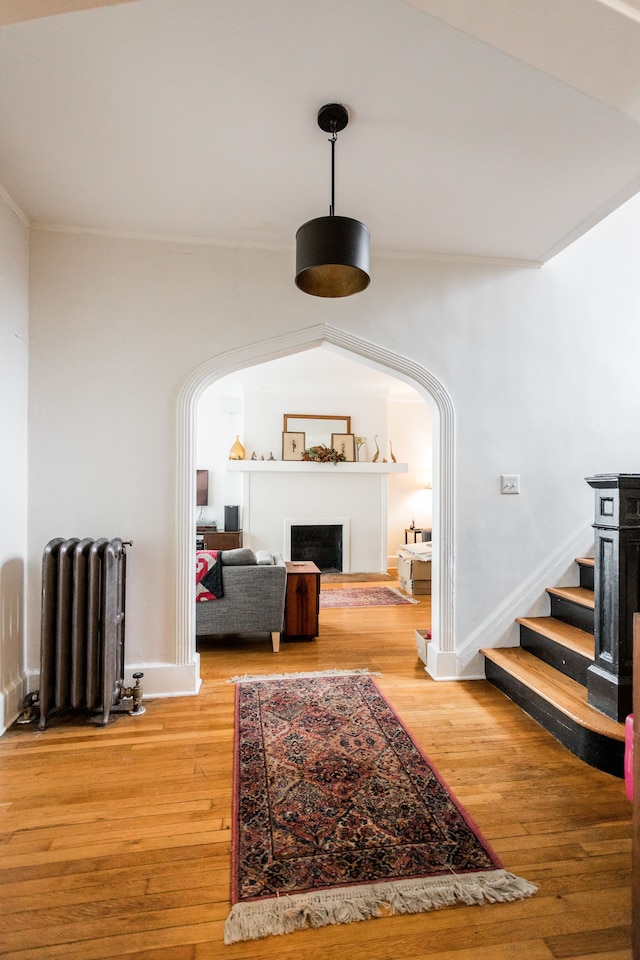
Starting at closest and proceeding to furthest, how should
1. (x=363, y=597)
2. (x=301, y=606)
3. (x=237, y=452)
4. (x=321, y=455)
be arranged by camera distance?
(x=301, y=606) → (x=363, y=597) → (x=237, y=452) → (x=321, y=455)

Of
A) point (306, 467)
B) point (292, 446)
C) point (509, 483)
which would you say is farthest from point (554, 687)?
point (292, 446)

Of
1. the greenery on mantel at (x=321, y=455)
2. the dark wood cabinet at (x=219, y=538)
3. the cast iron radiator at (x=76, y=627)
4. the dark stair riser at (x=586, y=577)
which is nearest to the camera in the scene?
the cast iron radiator at (x=76, y=627)

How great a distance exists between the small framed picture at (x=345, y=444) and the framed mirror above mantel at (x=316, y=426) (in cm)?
7

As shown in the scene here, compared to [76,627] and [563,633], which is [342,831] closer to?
[76,627]

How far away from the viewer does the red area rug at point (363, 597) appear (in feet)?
17.3

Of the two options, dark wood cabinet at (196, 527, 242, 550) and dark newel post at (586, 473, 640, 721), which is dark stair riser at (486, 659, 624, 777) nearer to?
dark newel post at (586, 473, 640, 721)

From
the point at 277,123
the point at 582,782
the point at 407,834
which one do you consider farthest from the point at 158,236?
the point at 582,782

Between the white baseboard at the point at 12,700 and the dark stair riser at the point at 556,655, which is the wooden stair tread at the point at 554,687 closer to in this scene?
the dark stair riser at the point at 556,655

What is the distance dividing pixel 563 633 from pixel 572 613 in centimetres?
20

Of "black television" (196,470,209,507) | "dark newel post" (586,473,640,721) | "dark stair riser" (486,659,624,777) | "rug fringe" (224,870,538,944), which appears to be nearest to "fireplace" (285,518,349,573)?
"black television" (196,470,209,507)

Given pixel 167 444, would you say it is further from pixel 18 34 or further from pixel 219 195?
Result: pixel 18 34

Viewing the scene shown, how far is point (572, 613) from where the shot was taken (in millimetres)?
3018

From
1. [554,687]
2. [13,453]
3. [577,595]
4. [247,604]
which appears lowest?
[554,687]

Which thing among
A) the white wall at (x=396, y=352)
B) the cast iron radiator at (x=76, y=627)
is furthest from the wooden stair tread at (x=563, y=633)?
the cast iron radiator at (x=76, y=627)
